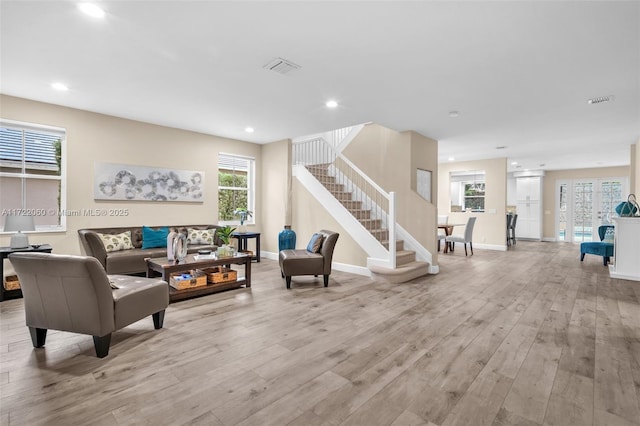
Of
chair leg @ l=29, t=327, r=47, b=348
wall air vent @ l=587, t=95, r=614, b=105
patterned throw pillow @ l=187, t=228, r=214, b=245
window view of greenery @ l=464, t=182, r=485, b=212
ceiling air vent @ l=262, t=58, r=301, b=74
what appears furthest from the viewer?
window view of greenery @ l=464, t=182, r=485, b=212

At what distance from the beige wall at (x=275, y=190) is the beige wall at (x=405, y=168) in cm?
177

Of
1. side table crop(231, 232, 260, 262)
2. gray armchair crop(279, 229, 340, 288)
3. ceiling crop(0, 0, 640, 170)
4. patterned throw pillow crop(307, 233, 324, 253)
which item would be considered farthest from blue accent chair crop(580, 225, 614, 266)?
side table crop(231, 232, 260, 262)

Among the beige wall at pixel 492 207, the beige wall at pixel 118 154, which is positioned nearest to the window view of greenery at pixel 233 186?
the beige wall at pixel 118 154

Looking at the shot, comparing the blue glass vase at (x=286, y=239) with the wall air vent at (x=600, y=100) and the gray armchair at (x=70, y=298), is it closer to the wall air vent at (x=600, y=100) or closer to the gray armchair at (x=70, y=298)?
the gray armchair at (x=70, y=298)

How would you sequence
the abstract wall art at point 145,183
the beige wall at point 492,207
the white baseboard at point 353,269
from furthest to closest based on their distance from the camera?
the beige wall at point 492,207 < the white baseboard at point 353,269 < the abstract wall art at point 145,183

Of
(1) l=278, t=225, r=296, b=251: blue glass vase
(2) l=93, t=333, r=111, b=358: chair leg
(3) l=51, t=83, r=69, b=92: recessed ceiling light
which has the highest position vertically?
(3) l=51, t=83, r=69, b=92: recessed ceiling light

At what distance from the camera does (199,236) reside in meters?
5.73

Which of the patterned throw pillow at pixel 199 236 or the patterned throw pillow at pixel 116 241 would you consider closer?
the patterned throw pillow at pixel 116 241

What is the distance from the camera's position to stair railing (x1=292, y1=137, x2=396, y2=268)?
641 centimetres

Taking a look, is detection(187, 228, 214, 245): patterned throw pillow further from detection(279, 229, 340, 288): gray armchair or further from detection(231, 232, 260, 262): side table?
detection(279, 229, 340, 288): gray armchair

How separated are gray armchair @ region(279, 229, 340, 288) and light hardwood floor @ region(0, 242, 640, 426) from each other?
492 millimetres

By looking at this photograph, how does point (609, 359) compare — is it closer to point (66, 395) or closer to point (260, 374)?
point (260, 374)

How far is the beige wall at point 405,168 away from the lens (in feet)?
19.1

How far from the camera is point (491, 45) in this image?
2.79m
